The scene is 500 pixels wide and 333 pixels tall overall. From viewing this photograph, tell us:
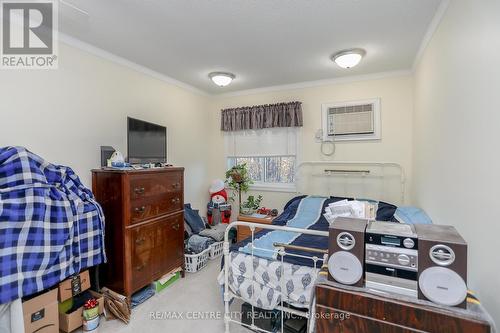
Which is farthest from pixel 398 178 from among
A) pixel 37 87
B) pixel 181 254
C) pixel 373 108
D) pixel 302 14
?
pixel 37 87

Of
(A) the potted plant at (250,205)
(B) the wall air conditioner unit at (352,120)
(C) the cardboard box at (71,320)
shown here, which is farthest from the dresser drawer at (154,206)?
(B) the wall air conditioner unit at (352,120)

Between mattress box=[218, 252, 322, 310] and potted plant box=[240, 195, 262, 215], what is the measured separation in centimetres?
187

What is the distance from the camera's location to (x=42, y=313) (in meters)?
1.70

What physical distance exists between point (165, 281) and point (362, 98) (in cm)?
335

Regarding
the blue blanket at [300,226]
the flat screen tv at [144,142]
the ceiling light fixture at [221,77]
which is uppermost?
the ceiling light fixture at [221,77]

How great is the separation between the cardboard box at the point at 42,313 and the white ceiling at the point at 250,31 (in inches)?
83.1

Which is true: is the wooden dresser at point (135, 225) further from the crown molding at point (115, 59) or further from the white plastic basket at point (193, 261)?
the crown molding at point (115, 59)

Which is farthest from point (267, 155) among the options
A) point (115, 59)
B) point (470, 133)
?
point (470, 133)

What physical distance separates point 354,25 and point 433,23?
2.06 feet

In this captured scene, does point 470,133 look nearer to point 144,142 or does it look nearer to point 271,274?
point 271,274

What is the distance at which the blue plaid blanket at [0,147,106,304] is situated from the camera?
148cm

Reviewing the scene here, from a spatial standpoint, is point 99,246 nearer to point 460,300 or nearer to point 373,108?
point 460,300

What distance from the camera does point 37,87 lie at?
82.4 inches

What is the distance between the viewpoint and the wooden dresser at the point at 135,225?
7.24 feet
